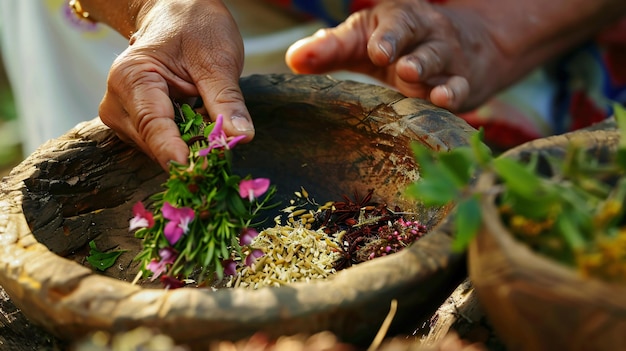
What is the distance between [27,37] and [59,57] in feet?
0.46

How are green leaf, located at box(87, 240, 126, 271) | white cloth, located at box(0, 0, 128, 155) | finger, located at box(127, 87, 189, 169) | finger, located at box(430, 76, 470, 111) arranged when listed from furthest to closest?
white cloth, located at box(0, 0, 128, 155), finger, located at box(430, 76, 470, 111), green leaf, located at box(87, 240, 126, 271), finger, located at box(127, 87, 189, 169)

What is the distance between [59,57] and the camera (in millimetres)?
2402

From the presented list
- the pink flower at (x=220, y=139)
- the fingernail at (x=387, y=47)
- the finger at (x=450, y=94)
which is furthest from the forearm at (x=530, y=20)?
the pink flower at (x=220, y=139)

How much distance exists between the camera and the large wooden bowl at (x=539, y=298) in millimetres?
655

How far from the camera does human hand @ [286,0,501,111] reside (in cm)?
160

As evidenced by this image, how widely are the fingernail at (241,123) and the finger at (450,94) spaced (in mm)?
490

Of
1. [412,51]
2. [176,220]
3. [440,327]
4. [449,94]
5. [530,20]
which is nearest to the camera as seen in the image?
[176,220]

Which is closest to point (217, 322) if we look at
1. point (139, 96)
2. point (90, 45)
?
point (139, 96)

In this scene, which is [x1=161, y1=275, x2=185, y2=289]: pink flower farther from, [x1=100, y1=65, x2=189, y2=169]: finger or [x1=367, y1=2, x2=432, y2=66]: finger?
[x1=367, y1=2, x2=432, y2=66]: finger

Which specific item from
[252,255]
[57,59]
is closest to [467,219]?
[252,255]

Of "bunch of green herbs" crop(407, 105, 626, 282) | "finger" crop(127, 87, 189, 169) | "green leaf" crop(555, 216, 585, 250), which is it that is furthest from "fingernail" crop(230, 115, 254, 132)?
"green leaf" crop(555, 216, 585, 250)

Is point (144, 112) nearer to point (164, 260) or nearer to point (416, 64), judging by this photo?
point (164, 260)

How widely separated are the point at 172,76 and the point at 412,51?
66 centimetres

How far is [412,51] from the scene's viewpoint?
1.71 metres
